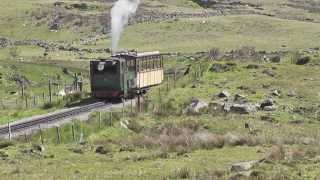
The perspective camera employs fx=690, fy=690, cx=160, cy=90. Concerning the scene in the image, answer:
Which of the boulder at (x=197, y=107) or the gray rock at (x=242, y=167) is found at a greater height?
the gray rock at (x=242, y=167)

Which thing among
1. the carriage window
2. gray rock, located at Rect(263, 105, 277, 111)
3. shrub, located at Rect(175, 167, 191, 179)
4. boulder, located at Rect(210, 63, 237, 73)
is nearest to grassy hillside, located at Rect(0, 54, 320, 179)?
shrub, located at Rect(175, 167, 191, 179)

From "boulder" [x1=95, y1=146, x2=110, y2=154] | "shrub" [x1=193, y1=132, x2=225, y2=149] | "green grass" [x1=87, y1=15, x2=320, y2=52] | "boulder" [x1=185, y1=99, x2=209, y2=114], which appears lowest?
"green grass" [x1=87, y1=15, x2=320, y2=52]

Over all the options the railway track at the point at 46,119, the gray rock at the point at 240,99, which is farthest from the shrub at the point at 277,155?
the gray rock at the point at 240,99

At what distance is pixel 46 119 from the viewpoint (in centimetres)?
4675

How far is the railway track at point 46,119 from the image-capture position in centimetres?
4268

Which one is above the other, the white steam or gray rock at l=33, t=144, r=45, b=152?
the white steam

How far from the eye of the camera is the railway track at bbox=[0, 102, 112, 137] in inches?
1680

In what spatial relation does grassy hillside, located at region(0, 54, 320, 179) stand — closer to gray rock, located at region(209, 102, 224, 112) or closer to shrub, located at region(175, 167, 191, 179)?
shrub, located at region(175, 167, 191, 179)

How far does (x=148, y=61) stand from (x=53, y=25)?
94.9 m

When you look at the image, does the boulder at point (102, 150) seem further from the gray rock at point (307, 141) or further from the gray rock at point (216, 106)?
the gray rock at point (216, 106)

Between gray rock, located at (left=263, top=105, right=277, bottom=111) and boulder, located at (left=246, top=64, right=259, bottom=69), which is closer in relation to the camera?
gray rock, located at (left=263, top=105, right=277, bottom=111)

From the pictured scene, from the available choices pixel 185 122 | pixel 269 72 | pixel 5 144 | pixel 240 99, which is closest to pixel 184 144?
pixel 185 122

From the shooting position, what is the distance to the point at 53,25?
514 feet

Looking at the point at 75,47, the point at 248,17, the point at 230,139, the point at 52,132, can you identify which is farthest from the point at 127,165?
the point at 248,17
